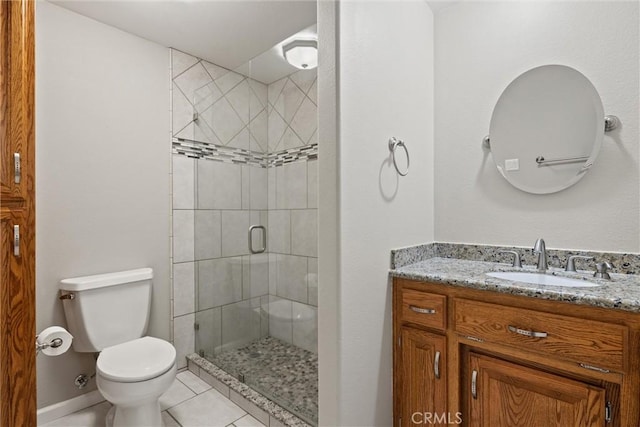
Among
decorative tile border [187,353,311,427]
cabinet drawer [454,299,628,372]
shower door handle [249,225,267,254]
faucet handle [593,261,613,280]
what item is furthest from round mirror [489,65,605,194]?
decorative tile border [187,353,311,427]

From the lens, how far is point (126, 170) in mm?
2066

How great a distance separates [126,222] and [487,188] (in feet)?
7.27

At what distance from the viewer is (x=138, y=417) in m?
1.55

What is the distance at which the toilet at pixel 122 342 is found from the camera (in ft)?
4.82

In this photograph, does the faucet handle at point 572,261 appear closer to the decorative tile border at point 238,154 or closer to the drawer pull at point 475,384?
the drawer pull at point 475,384

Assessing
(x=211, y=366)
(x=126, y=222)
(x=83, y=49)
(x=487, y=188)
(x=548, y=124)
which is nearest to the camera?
(x=548, y=124)

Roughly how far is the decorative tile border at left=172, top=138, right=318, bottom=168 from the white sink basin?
4.23 feet

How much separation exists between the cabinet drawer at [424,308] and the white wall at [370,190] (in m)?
→ 0.09

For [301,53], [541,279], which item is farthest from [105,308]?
[541,279]

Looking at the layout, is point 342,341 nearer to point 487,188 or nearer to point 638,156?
point 487,188

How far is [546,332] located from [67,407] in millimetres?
2448

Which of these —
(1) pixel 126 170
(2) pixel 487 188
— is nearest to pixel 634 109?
(2) pixel 487 188

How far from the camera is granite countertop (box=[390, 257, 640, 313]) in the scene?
1.00 metres

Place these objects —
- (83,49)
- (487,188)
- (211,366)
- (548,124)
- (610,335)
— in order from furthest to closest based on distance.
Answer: (211,366), (83,49), (487,188), (548,124), (610,335)
